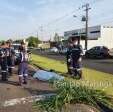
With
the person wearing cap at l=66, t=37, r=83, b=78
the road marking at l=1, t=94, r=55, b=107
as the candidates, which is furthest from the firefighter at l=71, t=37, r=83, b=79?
the road marking at l=1, t=94, r=55, b=107

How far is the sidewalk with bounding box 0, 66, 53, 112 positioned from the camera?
32.1ft

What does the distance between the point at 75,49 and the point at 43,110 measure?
25.4 feet

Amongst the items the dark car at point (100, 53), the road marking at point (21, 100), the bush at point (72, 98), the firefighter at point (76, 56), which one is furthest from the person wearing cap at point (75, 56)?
the dark car at point (100, 53)

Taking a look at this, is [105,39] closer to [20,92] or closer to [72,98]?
[20,92]

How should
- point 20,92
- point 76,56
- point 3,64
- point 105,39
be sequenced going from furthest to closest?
point 105,39 < point 76,56 < point 3,64 < point 20,92

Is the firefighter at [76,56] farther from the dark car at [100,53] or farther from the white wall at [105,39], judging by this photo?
the white wall at [105,39]

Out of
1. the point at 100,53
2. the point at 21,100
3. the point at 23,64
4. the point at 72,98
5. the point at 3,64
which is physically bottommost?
the point at 100,53

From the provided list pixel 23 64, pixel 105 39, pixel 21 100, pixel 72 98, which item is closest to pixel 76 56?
pixel 23 64

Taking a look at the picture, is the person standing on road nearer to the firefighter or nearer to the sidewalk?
the sidewalk

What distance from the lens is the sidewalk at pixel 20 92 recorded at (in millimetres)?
9777

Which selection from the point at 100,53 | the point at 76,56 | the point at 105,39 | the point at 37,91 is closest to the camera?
the point at 37,91

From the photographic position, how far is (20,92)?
12.4m

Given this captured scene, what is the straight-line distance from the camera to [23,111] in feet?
30.6

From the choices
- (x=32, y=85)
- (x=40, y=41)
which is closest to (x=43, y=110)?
(x=32, y=85)
